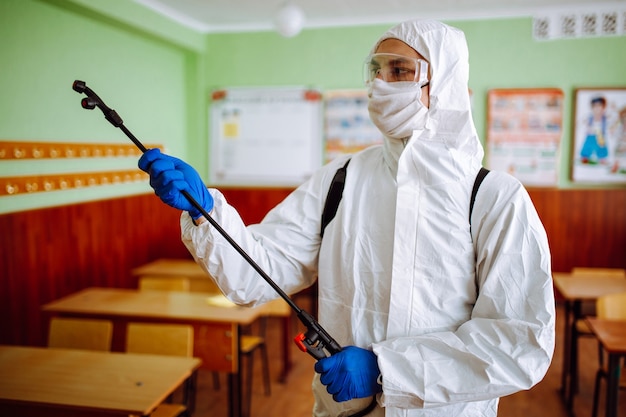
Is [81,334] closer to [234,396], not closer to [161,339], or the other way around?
[161,339]

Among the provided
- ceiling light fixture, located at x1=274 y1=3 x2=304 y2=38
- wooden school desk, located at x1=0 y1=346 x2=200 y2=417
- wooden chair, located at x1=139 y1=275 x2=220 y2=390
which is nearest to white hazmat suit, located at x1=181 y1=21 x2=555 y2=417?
wooden school desk, located at x1=0 y1=346 x2=200 y2=417

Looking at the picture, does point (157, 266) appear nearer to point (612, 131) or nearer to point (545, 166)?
point (545, 166)

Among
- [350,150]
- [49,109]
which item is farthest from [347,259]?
[350,150]

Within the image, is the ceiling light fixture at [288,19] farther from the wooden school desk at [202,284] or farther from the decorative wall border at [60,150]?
the wooden school desk at [202,284]

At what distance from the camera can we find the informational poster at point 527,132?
477cm

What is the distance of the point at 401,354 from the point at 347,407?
0.84 ft

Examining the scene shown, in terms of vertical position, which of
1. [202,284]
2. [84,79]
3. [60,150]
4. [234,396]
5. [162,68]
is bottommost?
[234,396]

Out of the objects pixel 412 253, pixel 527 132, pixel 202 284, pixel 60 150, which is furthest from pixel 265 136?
pixel 412 253

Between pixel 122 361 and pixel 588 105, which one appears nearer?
pixel 122 361

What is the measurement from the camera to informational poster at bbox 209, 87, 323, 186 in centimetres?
521

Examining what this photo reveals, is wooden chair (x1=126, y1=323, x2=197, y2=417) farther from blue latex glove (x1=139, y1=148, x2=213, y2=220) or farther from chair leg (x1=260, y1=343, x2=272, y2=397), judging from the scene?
blue latex glove (x1=139, y1=148, x2=213, y2=220)

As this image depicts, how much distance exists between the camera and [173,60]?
517cm

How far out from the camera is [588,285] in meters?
3.38

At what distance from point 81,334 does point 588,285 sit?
3166 millimetres
